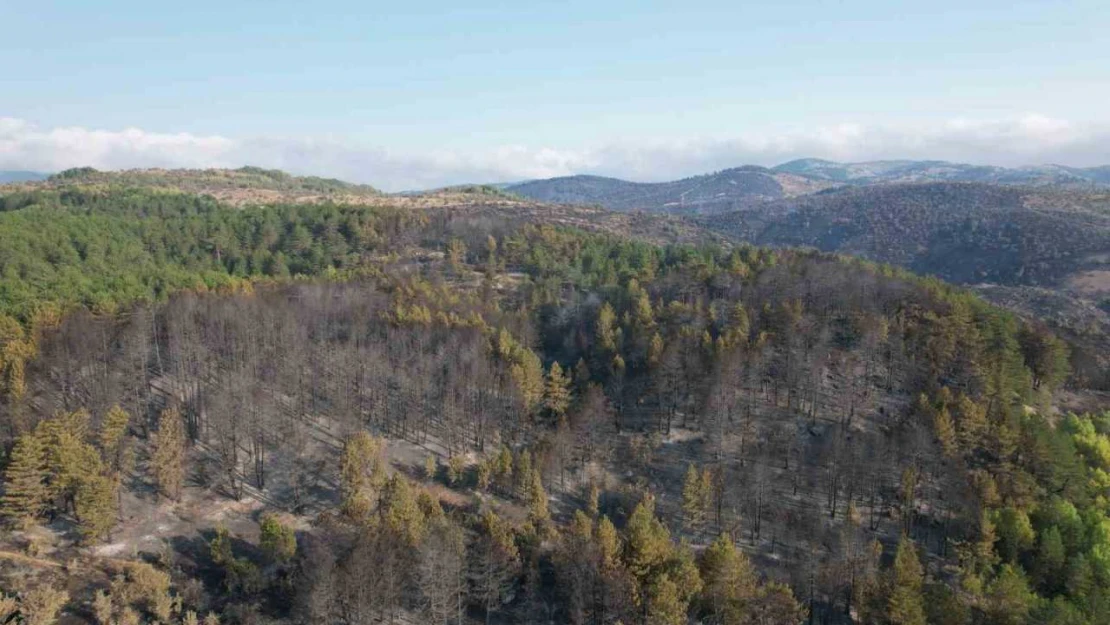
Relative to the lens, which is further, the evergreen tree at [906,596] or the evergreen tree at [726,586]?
the evergreen tree at [726,586]

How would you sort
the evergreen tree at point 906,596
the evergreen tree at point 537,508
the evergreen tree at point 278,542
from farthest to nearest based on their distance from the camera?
the evergreen tree at point 537,508, the evergreen tree at point 278,542, the evergreen tree at point 906,596

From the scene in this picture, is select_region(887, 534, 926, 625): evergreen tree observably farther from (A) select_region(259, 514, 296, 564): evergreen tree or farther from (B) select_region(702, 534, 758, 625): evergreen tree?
(A) select_region(259, 514, 296, 564): evergreen tree

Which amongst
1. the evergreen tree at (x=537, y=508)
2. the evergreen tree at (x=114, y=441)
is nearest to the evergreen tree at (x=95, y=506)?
the evergreen tree at (x=114, y=441)

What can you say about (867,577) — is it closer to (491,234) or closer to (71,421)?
(71,421)

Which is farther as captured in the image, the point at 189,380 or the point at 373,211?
the point at 373,211

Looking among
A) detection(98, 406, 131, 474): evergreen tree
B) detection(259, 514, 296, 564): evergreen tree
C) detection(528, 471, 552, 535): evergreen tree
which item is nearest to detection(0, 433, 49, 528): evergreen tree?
detection(98, 406, 131, 474): evergreen tree

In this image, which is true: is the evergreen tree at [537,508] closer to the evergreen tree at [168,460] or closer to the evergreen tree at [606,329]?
the evergreen tree at [606,329]

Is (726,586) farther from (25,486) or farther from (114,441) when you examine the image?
(25,486)

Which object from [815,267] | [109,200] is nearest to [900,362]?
[815,267]

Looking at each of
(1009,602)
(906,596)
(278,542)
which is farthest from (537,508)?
(1009,602)
